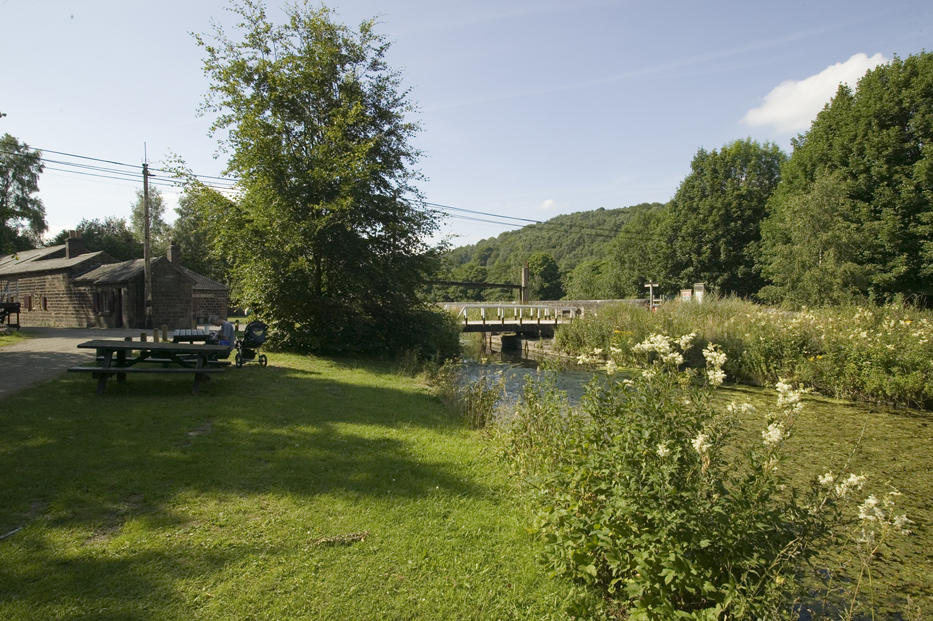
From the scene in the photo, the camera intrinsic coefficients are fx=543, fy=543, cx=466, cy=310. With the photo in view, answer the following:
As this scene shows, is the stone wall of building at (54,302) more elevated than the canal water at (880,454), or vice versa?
the stone wall of building at (54,302)

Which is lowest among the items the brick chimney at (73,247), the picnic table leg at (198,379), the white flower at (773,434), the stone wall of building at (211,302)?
the picnic table leg at (198,379)

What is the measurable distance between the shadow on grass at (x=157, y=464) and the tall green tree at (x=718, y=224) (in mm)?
37683

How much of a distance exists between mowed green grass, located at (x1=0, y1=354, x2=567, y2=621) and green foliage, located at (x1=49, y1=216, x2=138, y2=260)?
48.4 metres

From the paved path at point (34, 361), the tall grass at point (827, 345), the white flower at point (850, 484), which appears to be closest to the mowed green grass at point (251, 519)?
the white flower at point (850, 484)

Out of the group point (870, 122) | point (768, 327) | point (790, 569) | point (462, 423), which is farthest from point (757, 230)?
point (790, 569)

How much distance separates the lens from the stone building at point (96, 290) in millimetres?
26547

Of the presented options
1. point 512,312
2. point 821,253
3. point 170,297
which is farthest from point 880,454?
point 170,297

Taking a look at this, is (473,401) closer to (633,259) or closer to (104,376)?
(104,376)

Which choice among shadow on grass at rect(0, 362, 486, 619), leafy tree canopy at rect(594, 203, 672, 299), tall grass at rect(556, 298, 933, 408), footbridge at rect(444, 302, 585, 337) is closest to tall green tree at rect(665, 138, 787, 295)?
leafy tree canopy at rect(594, 203, 672, 299)

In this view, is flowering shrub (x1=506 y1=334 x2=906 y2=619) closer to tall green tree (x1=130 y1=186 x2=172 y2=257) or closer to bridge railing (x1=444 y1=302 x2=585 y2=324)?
bridge railing (x1=444 y1=302 x2=585 y2=324)

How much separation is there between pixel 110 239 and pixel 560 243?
252ft

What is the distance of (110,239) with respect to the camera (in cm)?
4975

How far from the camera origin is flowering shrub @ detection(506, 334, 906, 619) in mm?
2898

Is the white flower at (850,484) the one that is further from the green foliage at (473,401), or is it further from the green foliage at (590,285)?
the green foliage at (590,285)
